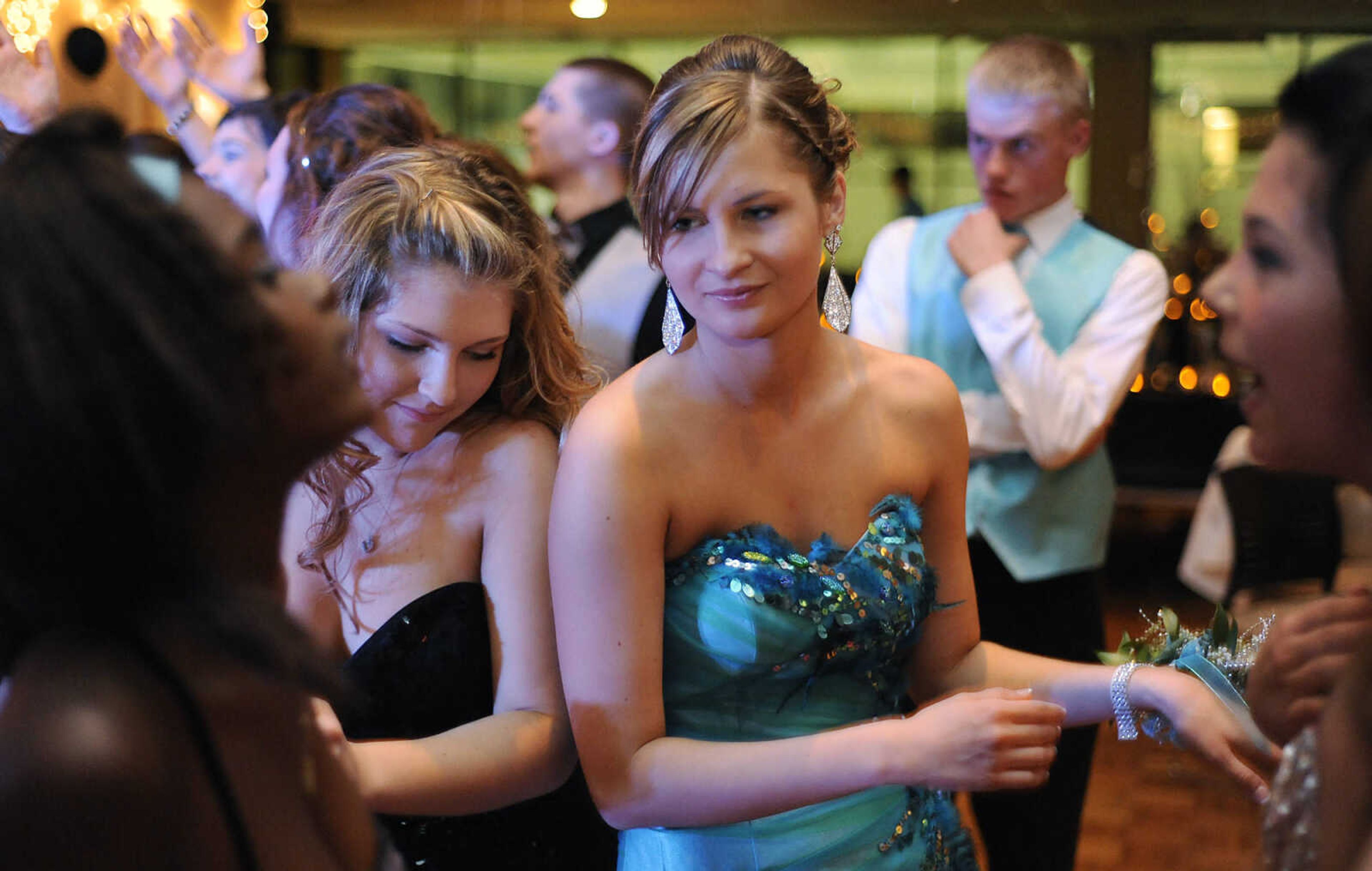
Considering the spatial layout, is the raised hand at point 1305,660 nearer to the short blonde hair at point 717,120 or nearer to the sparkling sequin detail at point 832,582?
the sparkling sequin detail at point 832,582

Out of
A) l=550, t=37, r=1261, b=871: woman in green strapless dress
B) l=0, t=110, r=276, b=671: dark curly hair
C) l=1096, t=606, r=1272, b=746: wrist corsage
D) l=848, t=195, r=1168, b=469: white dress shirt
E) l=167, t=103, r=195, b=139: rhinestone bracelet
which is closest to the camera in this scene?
l=0, t=110, r=276, b=671: dark curly hair

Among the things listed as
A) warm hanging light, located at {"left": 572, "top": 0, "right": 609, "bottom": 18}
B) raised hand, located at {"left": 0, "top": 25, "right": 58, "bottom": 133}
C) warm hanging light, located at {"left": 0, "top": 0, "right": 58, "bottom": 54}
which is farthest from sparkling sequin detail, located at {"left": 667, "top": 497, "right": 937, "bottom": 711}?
warm hanging light, located at {"left": 572, "top": 0, "right": 609, "bottom": 18}

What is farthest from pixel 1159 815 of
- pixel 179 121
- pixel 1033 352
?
pixel 179 121

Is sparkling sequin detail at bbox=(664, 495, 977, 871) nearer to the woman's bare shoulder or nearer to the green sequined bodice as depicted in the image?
the green sequined bodice

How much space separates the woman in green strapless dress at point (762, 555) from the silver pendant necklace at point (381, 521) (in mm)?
256

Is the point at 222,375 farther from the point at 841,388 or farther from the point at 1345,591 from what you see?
the point at 841,388

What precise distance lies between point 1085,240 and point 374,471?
1.74m

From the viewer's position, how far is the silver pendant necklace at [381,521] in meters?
1.51

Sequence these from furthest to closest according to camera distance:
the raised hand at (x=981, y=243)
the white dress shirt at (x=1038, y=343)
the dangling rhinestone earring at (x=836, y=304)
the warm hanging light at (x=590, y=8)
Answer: the warm hanging light at (x=590, y=8)
the raised hand at (x=981, y=243)
the white dress shirt at (x=1038, y=343)
the dangling rhinestone earring at (x=836, y=304)

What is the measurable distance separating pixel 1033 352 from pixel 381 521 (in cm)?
145

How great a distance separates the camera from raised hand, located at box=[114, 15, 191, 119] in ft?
9.96

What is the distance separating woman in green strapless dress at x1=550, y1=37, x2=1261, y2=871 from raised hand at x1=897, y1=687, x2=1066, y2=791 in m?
0.01

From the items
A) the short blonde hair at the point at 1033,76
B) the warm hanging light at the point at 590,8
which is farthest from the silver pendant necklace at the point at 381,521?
the warm hanging light at the point at 590,8

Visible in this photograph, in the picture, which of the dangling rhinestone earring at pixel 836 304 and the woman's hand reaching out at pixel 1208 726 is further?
the dangling rhinestone earring at pixel 836 304
